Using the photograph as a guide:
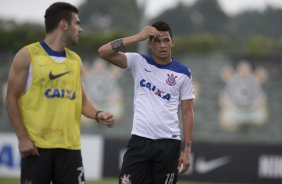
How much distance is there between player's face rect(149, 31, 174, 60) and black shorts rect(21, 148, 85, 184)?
143 cm

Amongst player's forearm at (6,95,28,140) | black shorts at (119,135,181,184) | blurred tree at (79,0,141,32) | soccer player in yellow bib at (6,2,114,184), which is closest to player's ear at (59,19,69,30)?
soccer player in yellow bib at (6,2,114,184)

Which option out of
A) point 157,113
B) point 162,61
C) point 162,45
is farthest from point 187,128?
point 162,45

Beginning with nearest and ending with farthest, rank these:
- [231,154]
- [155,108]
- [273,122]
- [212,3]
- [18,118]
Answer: [18,118]
[155,108]
[231,154]
[273,122]
[212,3]

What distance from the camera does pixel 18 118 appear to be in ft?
21.7

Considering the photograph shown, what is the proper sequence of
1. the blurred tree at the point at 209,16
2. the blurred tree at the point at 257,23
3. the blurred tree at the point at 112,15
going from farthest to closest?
the blurred tree at the point at 209,16 → the blurred tree at the point at 112,15 → the blurred tree at the point at 257,23

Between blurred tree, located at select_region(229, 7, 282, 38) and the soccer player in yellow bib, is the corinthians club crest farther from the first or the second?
blurred tree, located at select_region(229, 7, 282, 38)

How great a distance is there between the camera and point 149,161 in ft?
25.2

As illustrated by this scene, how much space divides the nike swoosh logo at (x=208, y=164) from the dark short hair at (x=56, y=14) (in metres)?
10.9

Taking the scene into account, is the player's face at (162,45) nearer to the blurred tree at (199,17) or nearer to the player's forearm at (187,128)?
the player's forearm at (187,128)

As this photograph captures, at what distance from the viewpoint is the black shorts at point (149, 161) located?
25.0 feet

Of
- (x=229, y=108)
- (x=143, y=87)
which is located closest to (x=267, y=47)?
(x=229, y=108)

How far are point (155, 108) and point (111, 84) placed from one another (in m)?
22.6

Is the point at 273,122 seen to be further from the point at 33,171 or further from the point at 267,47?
the point at 33,171

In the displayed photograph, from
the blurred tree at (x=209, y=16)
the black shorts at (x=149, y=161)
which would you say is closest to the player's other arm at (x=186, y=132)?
the black shorts at (x=149, y=161)
